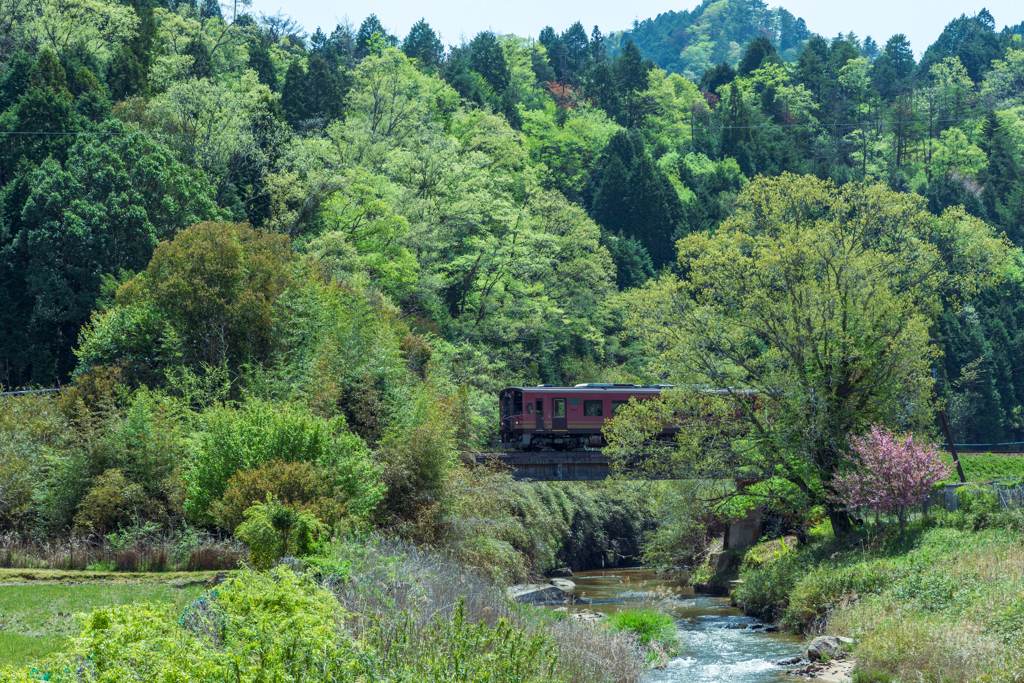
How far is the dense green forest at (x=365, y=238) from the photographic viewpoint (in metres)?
20.7

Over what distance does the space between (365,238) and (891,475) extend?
27283 mm

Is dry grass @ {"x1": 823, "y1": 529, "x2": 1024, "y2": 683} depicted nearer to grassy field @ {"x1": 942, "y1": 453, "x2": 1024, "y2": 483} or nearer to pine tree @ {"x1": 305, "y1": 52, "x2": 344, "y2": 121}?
grassy field @ {"x1": 942, "y1": 453, "x2": 1024, "y2": 483}

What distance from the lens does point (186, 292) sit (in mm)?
27484

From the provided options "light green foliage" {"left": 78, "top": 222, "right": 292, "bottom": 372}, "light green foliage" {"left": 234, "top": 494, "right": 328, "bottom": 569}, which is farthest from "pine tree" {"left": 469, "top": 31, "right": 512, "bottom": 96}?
"light green foliage" {"left": 234, "top": 494, "right": 328, "bottom": 569}

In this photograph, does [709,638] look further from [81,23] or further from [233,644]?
[81,23]

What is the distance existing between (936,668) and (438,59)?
274 feet

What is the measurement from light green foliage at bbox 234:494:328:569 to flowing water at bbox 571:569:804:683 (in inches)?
249

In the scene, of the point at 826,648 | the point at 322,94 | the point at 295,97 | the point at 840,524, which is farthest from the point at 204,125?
the point at 826,648

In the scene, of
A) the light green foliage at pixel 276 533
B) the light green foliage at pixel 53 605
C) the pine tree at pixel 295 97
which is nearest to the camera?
the light green foliage at pixel 53 605

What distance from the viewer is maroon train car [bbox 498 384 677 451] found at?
3547cm

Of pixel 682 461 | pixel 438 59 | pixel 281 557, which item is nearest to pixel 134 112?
pixel 682 461

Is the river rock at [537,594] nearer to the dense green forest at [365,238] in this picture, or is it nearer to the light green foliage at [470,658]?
the dense green forest at [365,238]

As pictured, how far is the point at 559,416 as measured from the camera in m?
35.7

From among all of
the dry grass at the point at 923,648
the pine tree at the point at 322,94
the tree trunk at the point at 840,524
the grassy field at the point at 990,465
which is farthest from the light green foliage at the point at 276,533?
the pine tree at the point at 322,94
